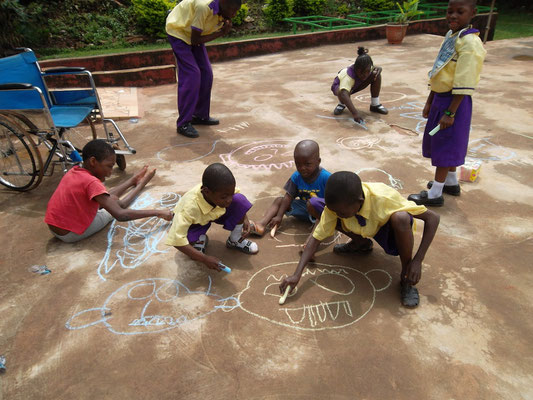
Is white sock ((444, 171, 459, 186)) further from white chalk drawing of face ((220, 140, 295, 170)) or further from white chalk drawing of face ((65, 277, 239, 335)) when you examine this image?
white chalk drawing of face ((65, 277, 239, 335))

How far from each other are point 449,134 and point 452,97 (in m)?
0.26

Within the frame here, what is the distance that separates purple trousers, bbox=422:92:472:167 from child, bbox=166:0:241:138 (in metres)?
2.21

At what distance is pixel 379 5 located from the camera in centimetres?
1273

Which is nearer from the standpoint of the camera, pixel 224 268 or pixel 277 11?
pixel 224 268

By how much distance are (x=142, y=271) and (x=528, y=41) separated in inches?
401

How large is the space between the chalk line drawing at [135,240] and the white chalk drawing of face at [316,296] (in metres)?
0.75

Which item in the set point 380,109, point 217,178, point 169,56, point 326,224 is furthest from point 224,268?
point 169,56

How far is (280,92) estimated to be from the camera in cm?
567

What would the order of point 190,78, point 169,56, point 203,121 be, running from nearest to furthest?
1. point 190,78
2. point 203,121
3. point 169,56

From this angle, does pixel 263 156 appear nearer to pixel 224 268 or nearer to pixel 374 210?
pixel 224 268

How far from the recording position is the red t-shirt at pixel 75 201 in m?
2.44

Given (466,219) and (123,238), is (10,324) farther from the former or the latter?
(466,219)

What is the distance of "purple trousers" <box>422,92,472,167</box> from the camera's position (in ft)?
8.73

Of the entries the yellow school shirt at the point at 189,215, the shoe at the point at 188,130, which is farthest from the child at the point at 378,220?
the shoe at the point at 188,130
